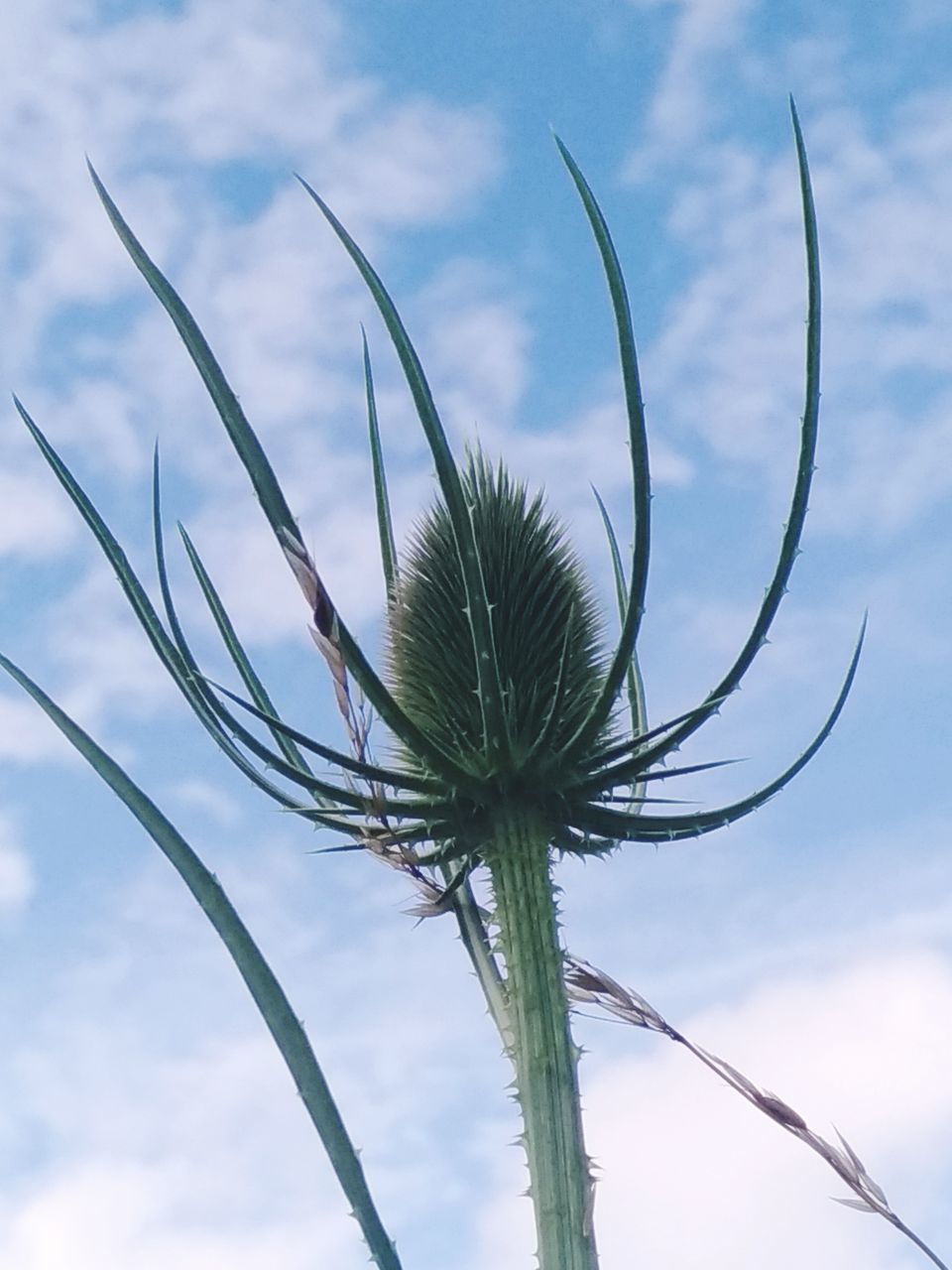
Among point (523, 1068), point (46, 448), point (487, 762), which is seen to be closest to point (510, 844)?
point (487, 762)

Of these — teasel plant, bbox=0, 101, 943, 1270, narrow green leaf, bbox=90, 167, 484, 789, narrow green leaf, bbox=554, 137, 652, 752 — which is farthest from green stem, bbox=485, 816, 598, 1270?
narrow green leaf, bbox=90, 167, 484, 789

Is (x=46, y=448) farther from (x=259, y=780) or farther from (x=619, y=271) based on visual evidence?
(x=619, y=271)

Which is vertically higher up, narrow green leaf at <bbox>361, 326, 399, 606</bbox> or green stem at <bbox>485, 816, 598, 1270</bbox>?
narrow green leaf at <bbox>361, 326, 399, 606</bbox>

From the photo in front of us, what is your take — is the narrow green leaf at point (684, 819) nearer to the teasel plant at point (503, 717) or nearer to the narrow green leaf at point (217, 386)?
the teasel plant at point (503, 717)

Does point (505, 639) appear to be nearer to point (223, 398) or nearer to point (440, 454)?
point (440, 454)

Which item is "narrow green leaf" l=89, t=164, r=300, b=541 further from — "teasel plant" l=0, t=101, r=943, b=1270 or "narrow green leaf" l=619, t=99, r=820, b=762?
"narrow green leaf" l=619, t=99, r=820, b=762

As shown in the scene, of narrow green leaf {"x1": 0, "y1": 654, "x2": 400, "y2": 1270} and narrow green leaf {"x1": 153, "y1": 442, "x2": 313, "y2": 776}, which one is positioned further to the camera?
narrow green leaf {"x1": 153, "y1": 442, "x2": 313, "y2": 776}

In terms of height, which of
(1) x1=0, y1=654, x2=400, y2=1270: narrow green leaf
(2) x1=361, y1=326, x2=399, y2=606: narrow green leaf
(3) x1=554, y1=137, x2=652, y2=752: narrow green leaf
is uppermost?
(2) x1=361, y1=326, x2=399, y2=606: narrow green leaf

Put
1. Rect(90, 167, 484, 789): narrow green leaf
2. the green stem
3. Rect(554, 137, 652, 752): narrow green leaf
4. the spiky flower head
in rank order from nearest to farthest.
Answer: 1. Rect(90, 167, 484, 789): narrow green leaf
2. Rect(554, 137, 652, 752): narrow green leaf
3. the green stem
4. the spiky flower head

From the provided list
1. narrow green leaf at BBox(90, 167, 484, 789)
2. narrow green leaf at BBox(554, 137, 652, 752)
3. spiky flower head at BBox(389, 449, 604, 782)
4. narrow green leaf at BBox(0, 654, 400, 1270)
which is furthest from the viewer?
spiky flower head at BBox(389, 449, 604, 782)

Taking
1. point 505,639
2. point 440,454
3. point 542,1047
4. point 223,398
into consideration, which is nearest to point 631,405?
point 440,454
